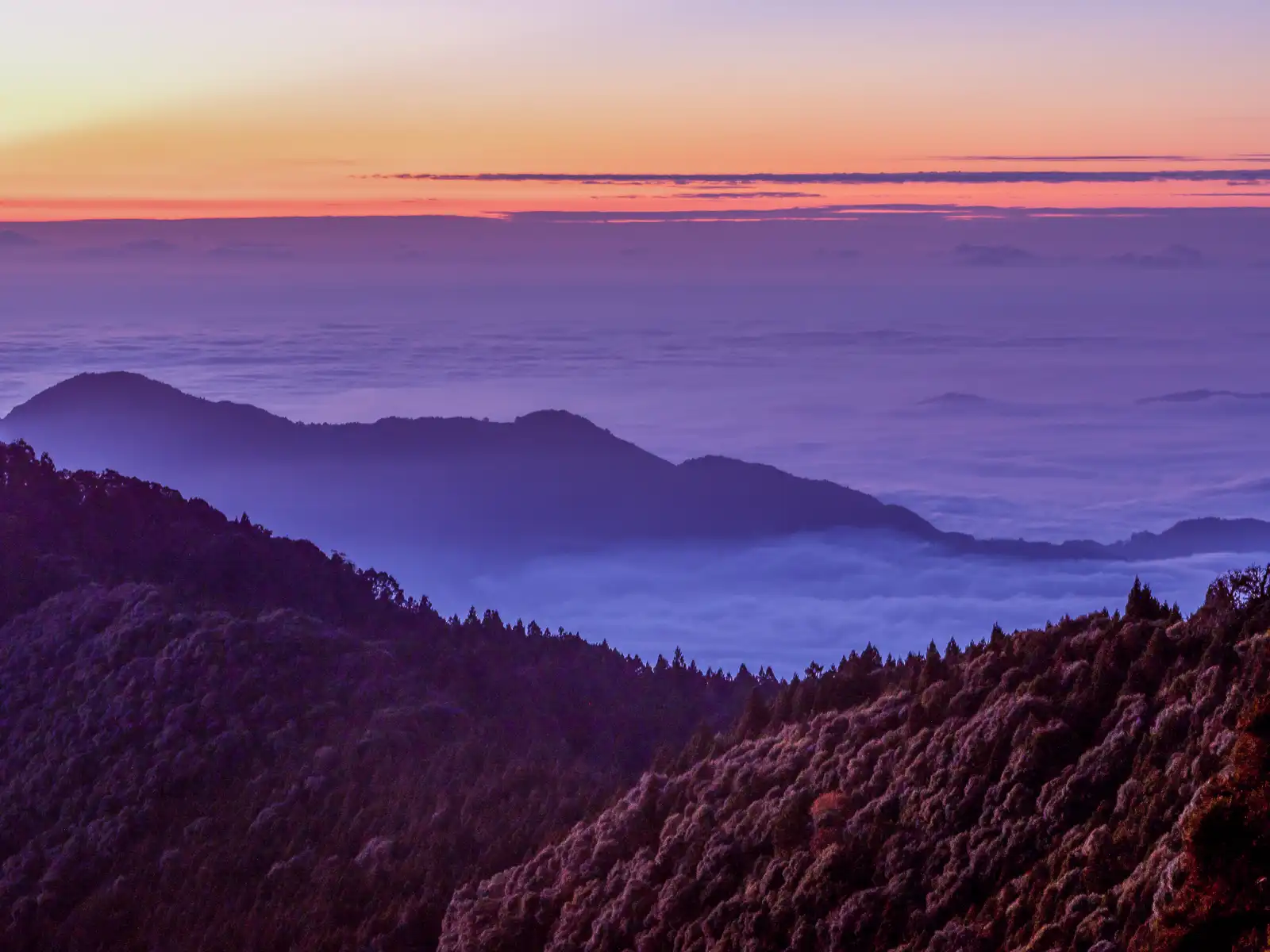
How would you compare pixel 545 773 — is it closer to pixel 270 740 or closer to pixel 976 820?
pixel 270 740

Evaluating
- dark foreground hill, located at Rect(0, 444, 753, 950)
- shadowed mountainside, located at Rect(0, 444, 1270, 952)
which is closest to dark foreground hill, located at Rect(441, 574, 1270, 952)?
shadowed mountainside, located at Rect(0, 444, 1270, 952)

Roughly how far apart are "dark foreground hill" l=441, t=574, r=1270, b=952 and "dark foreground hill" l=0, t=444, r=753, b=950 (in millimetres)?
11493

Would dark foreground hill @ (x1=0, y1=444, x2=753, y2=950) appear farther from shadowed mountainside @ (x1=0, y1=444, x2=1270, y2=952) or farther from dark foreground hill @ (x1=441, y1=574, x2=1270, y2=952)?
dark foreground hill @ (x1=441, y1=574, x2=1270, y2=952)

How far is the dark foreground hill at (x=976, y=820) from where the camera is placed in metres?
29.4

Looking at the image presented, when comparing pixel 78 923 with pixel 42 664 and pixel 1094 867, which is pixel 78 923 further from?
pixel 1094 867

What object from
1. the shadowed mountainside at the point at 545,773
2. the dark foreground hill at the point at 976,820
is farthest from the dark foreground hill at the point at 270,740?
the dark foreground hill at the point at 976,820

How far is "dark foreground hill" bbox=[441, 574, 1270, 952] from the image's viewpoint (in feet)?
96.5

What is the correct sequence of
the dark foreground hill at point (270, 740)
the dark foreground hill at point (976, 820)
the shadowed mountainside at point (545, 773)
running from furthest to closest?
1. the dark foreground hill at point (270, 740)
2. the shadowed mountainside at point (545, 773)
3. the dark foreground hill at point (976, 820)

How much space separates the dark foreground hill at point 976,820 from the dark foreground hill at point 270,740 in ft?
37.7

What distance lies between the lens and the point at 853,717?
5219 centimetres

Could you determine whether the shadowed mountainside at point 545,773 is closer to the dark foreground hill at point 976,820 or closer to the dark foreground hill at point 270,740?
the dark foreground hill at point 976,820

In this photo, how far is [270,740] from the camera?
85000mm

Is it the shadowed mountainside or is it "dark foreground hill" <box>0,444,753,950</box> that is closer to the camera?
the shadowed mountainside

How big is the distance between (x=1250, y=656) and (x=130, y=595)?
7829cm
